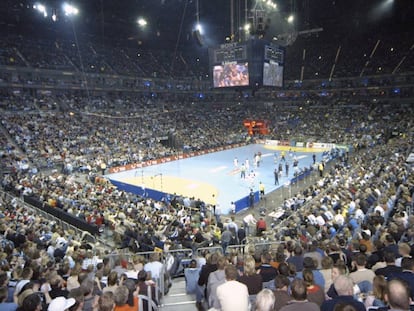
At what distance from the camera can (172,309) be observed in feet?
19.8

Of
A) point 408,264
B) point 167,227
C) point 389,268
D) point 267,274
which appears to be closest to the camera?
point 408,264

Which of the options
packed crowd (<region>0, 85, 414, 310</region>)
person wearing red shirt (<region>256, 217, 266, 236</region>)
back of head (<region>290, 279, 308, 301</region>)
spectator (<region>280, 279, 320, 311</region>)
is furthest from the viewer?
person wearing red shirt (<region>256, 217, 266, 236</region>)

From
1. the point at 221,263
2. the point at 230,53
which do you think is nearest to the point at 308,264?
the point at 221,263

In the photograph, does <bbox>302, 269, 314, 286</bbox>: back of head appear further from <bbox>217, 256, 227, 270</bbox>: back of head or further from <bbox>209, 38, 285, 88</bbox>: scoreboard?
<bbox>209, 38, 285, 88</bbox>: scoreboard

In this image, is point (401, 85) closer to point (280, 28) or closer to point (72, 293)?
point (280, 28)

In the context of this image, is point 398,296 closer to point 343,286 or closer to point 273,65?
point 343,286

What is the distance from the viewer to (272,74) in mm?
24359

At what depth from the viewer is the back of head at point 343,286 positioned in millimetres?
3896

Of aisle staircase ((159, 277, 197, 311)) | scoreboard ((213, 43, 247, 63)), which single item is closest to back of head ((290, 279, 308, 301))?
aisle staircase ((159, 277, 197, 311))

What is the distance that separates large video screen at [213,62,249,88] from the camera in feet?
75.6

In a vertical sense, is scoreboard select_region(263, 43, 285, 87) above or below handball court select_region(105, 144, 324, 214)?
above

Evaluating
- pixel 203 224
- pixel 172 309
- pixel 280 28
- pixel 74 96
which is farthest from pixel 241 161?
pixel 172 309

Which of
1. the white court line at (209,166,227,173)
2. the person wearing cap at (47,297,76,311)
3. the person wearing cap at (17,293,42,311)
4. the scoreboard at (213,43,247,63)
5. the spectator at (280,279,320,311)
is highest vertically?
the scoreboard at (213,43,247,63)

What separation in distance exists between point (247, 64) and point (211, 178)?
31.8ft
